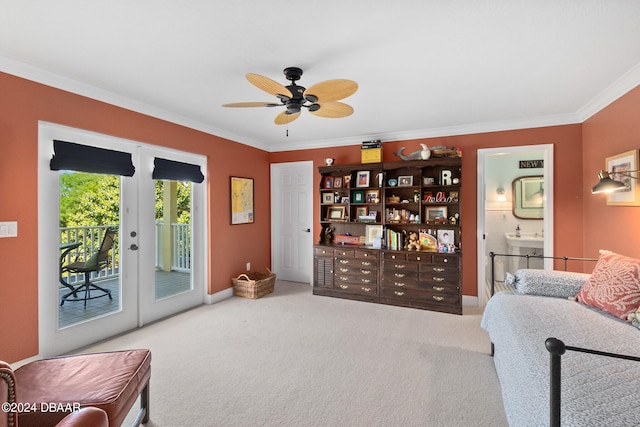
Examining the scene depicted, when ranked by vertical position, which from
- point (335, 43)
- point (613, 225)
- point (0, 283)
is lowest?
point (0, 283)

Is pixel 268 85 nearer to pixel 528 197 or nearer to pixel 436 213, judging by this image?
pixel 436 213

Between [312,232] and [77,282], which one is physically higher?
[312,232]

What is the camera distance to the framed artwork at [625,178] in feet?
8.02

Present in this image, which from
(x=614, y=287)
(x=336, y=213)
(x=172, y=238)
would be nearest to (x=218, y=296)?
(x=172, y=238)

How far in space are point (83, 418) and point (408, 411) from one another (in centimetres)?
174

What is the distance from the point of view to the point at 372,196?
178 inches

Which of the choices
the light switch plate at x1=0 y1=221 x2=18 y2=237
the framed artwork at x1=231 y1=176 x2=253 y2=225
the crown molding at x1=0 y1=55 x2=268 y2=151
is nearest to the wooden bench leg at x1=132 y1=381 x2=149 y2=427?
the light switch plate at x1=0 y1=221 x2=18 y2=237

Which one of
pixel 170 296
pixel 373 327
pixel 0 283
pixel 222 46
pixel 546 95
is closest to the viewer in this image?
pixel 222 46

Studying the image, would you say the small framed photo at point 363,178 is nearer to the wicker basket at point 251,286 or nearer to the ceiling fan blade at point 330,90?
the wicker basket at point 251,286

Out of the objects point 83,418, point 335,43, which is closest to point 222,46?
point 335,43

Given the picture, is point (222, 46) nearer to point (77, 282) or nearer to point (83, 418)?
point (83, 418)

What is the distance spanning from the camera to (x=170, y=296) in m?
3.63

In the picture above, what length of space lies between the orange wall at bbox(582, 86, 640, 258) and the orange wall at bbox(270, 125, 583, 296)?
0.31 feet

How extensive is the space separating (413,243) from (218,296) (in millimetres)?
2822
